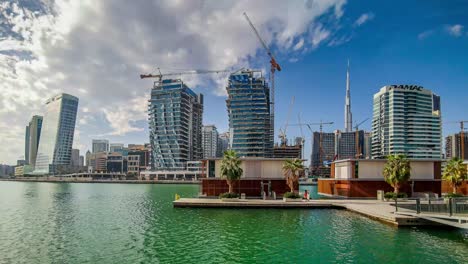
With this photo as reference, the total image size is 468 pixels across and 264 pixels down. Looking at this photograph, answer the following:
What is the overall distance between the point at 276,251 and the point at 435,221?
2135 cm

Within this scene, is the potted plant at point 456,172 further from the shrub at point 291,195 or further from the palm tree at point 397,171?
the shrub at point 291,195

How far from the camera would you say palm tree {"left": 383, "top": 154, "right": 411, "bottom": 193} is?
61688 mm

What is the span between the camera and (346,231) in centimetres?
3784

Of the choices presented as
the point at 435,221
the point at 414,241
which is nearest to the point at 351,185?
the point at 435,221

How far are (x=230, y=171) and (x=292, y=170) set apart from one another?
11.3m

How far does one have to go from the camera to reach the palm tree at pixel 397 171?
202 ft

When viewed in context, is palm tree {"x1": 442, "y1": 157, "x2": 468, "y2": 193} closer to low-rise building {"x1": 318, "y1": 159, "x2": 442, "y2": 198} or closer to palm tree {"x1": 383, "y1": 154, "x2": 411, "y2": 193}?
low-rise building {"x1": 318, "y1": 159, "x2": 442, "y2": 198}

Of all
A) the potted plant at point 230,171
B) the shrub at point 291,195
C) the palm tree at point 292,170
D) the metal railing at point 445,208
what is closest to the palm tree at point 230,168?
the potted plant at point 230,171

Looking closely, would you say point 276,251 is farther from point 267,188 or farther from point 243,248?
point 267,188

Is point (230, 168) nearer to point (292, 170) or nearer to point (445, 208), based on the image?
point (292, 170)

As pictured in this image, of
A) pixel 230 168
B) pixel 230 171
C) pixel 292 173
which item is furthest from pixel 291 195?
pixel 230 168

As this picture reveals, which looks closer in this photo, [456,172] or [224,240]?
[224,240]

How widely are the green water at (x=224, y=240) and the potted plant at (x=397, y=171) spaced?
59.4ft

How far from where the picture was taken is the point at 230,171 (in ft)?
198
